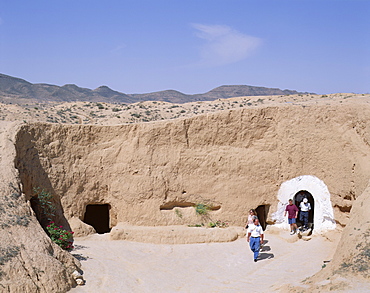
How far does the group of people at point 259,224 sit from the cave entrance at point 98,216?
6.23 meters

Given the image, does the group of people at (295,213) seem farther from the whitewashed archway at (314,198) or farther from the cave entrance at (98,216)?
the cave entrance at (98,216)

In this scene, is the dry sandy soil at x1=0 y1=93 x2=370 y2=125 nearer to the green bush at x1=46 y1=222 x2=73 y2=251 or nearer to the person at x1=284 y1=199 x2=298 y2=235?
the person at x1=284 y1=199 x2=298 y2=235

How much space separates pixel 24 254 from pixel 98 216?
8455mm

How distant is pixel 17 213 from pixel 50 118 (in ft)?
40.7

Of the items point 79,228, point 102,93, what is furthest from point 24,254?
point 102,93

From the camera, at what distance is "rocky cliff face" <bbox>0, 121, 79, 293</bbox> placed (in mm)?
8195

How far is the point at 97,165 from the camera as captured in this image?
50.0ft

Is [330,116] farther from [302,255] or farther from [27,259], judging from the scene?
[27,259]

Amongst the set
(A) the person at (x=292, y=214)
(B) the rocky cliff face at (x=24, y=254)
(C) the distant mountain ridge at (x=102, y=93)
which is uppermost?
(C) the distant mountain ridge at (x=102, y=93)

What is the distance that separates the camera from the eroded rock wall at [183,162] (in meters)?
14.8

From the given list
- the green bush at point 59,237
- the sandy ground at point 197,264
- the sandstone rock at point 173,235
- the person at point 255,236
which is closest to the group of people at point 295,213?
the sandy ground at point 197,264

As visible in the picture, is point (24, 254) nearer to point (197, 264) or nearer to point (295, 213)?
point (197, 264)

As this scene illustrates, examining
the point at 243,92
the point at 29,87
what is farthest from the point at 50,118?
the point at 243,92

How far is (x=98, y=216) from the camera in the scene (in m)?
17.2
